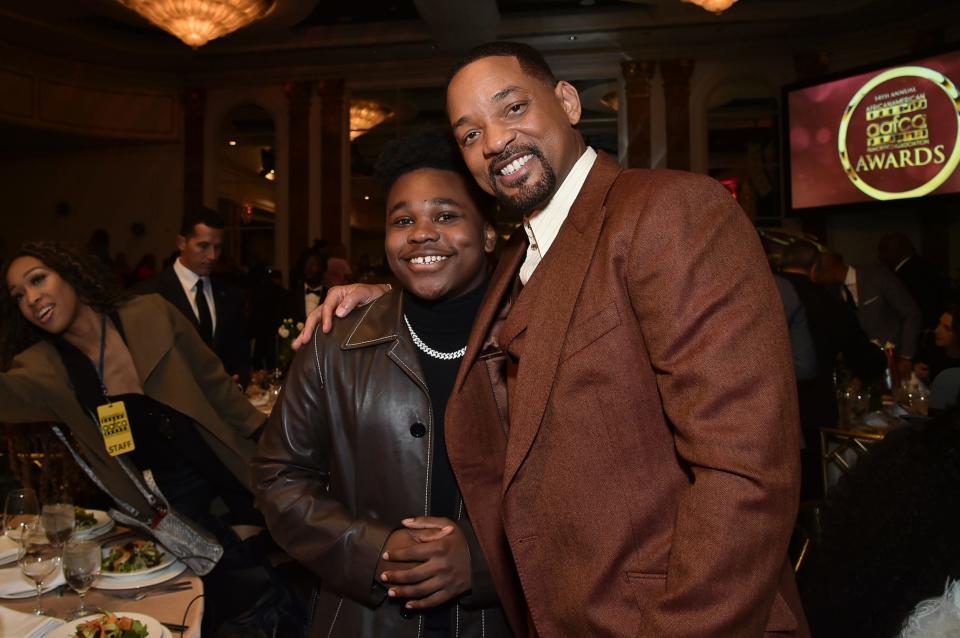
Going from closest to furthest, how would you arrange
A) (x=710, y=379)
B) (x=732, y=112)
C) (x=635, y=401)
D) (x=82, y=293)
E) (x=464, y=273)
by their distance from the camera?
(x=710, y=379) → (x=635, y=401) → (x=464, y=273) → (x=82, y=293) → (x=732, y=112)

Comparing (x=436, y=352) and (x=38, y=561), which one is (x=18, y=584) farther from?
(x=436, y=352)

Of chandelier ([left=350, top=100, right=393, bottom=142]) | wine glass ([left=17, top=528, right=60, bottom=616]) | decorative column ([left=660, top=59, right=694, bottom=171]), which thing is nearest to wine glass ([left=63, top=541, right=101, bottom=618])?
wine glass ([left=17, top=528, right=60, bottom=616])

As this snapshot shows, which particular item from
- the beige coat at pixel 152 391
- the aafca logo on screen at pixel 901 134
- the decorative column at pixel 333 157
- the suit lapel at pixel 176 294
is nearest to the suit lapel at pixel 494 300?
the beige coat at pixel 152 391

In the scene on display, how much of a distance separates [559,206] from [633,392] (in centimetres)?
41

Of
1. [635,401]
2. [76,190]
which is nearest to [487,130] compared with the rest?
[635,401]

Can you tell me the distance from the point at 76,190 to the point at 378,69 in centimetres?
582

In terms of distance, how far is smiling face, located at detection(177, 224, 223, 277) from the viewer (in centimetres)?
432

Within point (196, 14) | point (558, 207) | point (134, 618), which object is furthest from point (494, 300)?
point (196, 14)

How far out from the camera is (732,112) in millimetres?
9977

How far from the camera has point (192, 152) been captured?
11.0 meters

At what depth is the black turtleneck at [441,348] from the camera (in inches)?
60.2

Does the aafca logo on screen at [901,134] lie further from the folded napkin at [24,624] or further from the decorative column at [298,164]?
the folded napkin at [24,624]

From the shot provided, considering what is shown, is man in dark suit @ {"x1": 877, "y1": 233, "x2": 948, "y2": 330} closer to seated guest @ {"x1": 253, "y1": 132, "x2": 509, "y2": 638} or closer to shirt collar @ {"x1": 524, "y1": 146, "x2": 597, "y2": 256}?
seated guest @ {"x1": 253, "y1": 132, "x2": 509, "y2": 638}

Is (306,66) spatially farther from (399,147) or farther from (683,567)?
(683,567)
